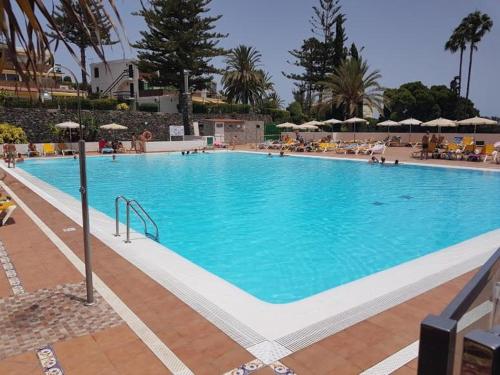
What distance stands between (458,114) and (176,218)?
3727 cm

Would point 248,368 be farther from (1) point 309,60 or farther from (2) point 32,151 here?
(1) point 309,60

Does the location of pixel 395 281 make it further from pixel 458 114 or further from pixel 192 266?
pixel 458 114

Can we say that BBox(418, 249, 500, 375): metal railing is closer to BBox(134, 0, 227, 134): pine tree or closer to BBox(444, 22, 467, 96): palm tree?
BBox(134, 0, 227, 134): pine tree

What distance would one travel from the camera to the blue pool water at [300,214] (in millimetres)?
6875

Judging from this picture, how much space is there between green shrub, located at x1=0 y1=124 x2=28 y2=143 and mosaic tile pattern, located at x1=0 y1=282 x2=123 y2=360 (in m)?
24.5

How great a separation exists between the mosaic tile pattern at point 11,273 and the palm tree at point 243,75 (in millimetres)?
41936

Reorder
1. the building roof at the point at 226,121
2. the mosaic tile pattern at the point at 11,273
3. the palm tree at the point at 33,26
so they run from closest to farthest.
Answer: the palm tree at the point at 33,26 → the mosaic tile pattern at the point at 11,273 → the building roof at the point at 226,121

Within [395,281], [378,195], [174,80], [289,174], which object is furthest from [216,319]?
[174,80]

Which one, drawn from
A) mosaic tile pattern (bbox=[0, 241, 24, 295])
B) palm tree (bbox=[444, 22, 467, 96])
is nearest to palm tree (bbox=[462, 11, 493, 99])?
palm tree (bbox=[444, 22, 467, 96])

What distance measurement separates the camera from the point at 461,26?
42.3 m

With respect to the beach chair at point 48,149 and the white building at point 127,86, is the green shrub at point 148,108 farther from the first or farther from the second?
the beach chair at point 48,149

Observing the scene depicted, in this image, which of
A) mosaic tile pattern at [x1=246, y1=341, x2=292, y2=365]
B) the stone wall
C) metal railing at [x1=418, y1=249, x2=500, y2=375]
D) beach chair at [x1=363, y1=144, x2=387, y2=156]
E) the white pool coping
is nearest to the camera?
metal railing at [x1=418, y1=249, x2=500, y2=375]

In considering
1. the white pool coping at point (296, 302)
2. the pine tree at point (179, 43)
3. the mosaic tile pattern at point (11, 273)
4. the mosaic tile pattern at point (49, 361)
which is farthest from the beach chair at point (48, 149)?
the mosaic tile pattern at point (49, 361)

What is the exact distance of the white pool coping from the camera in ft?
11.6
